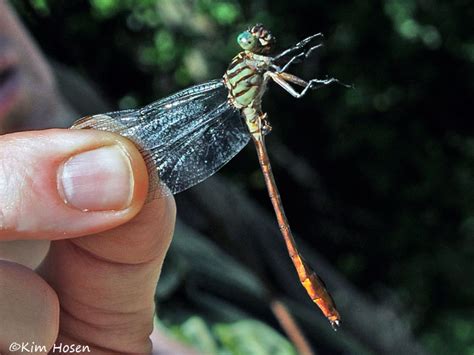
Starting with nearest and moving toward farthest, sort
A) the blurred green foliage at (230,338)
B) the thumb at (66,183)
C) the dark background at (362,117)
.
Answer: the thumb at (66,183) → the blurred green foliage at (230,338) → the dark background at (362,117)

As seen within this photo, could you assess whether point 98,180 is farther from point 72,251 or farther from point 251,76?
point 251,76

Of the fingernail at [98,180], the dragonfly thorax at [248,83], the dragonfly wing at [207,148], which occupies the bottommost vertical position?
the fingernail at [98,180]

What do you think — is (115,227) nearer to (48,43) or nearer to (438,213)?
(48,43)

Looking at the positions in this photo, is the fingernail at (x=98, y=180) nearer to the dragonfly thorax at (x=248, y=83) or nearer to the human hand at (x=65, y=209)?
the human hand at (x=65, y=209)

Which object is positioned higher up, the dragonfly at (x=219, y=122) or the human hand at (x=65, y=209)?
the dragonfly at (x=219, y=122)

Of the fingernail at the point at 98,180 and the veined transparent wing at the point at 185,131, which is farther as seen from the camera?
the veined transparent wing at the point at 185,131

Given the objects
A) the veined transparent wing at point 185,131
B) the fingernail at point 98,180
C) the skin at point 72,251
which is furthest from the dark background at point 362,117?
the fingernail at point 98,180

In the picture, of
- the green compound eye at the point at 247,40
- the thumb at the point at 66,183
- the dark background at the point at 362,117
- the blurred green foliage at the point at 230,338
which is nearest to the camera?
the thumb at the point at 66,183
